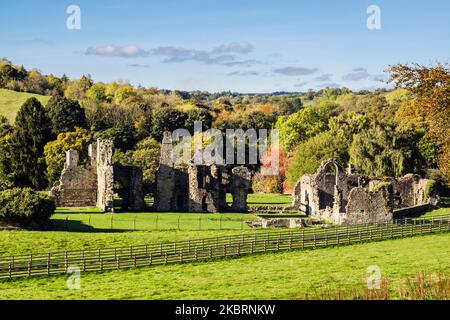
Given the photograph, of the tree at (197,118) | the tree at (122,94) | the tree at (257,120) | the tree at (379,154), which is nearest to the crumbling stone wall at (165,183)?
the tree at (379,154)

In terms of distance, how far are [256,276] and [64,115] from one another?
228 feet

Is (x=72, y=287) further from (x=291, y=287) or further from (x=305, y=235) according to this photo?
(x=305, y=235)

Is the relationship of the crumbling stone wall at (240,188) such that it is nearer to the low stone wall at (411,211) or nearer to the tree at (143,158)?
the low stone wall at (411,211)

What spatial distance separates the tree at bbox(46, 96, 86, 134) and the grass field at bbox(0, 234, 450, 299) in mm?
62204

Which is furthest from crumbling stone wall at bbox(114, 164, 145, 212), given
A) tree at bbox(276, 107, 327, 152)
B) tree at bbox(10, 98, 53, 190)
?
tree at bbox(276, 107, 327, 152)

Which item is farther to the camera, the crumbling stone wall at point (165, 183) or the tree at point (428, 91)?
the crumbling stone wall at point (165, 183)

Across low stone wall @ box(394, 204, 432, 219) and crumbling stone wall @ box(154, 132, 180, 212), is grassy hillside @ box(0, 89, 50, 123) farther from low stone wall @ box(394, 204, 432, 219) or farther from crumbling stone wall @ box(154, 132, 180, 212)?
low stone wall @ box(394, 204, 432, 219)

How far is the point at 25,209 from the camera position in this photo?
4672cm

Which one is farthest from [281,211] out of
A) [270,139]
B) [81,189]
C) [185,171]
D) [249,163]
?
[270,139]

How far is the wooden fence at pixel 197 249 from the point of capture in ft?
116

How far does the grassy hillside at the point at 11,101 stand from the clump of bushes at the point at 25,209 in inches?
2419

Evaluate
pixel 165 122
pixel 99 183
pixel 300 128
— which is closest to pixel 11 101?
pixel 165 122

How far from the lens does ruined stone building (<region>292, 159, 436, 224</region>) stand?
171 feet

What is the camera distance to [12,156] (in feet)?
251
